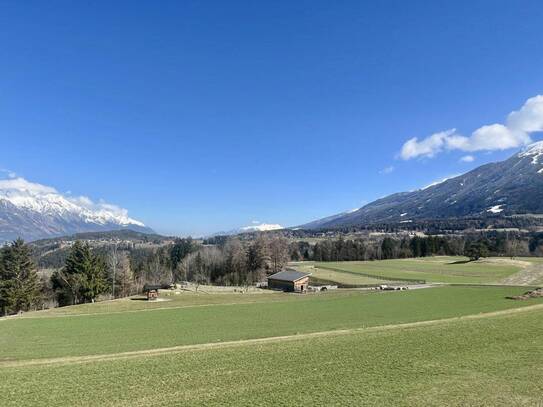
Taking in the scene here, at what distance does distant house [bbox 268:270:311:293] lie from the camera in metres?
87.4

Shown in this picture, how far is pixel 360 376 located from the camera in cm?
1541

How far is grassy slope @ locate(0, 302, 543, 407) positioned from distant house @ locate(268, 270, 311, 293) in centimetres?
6402

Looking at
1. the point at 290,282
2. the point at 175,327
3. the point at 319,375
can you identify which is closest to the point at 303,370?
the point at 319,375

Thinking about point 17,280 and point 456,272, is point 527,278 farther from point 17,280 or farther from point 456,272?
point 17,280

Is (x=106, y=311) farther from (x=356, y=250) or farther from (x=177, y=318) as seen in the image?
(x=356, y=250)

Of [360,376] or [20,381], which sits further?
[20,381]

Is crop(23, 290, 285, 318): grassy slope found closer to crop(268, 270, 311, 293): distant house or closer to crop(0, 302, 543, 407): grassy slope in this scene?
crop(268, 270, 311, 293): distant house

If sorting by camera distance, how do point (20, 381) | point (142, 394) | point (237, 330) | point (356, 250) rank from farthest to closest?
point (356, 250)
point (237, 330)
point (20, 381)
point (142, 394)

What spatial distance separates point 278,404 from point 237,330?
70.3 feet

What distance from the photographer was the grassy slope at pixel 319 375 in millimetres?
13336

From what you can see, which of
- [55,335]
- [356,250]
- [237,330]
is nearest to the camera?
[237,330]

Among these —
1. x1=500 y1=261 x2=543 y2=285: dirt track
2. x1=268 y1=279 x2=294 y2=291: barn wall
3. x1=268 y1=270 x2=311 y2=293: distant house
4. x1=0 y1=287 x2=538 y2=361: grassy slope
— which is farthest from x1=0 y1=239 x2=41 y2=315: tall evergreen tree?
x1=500 y1=261 x2=543 y2=285: dirt track

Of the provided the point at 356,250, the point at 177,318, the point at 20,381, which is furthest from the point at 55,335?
the point at 356,250

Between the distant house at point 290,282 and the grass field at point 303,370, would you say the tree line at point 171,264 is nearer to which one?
the distant house at point 290,282
